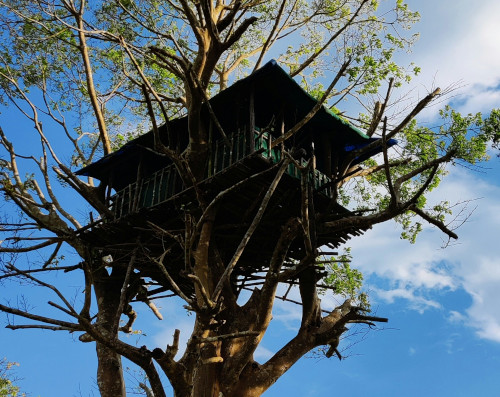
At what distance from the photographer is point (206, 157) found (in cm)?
902

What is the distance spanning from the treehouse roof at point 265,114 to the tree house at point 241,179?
18 millimetres

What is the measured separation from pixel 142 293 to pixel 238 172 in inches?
172

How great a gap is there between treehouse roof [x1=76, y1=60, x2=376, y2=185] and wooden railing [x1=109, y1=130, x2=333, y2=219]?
566 mm

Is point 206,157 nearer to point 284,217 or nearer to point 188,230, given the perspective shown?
point 284,217

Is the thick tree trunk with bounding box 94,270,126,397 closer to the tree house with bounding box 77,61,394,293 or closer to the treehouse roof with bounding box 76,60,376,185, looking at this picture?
the tree house with bounding box 77,61,394,293

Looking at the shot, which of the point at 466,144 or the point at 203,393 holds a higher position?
the point at 466,144

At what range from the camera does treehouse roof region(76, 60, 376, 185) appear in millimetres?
9141

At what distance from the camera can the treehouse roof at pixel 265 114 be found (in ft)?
30.0

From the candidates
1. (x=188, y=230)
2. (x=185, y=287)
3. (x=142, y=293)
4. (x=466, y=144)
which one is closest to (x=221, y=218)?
(x=185, y=287)

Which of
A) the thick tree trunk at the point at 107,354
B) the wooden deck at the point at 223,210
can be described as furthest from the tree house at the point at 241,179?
the thick tree trunk at the point at 107,354

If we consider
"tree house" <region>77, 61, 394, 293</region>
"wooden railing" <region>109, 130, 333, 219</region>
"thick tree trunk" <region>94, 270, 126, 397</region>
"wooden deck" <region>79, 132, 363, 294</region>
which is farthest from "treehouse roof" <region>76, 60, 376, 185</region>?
"thick tree trunk" <region>94, 270, 126, 397</region>

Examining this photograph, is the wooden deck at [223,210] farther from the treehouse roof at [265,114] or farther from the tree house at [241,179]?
the treehouse roof at [265,114]

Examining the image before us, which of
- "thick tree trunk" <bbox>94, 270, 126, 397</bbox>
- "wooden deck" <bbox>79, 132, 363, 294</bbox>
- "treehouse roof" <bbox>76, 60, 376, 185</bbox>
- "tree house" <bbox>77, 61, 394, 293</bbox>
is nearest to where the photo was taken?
"wooden deck" <bbox>79, 132, 363, 294</bbox>

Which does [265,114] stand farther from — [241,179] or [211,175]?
[241,179]
